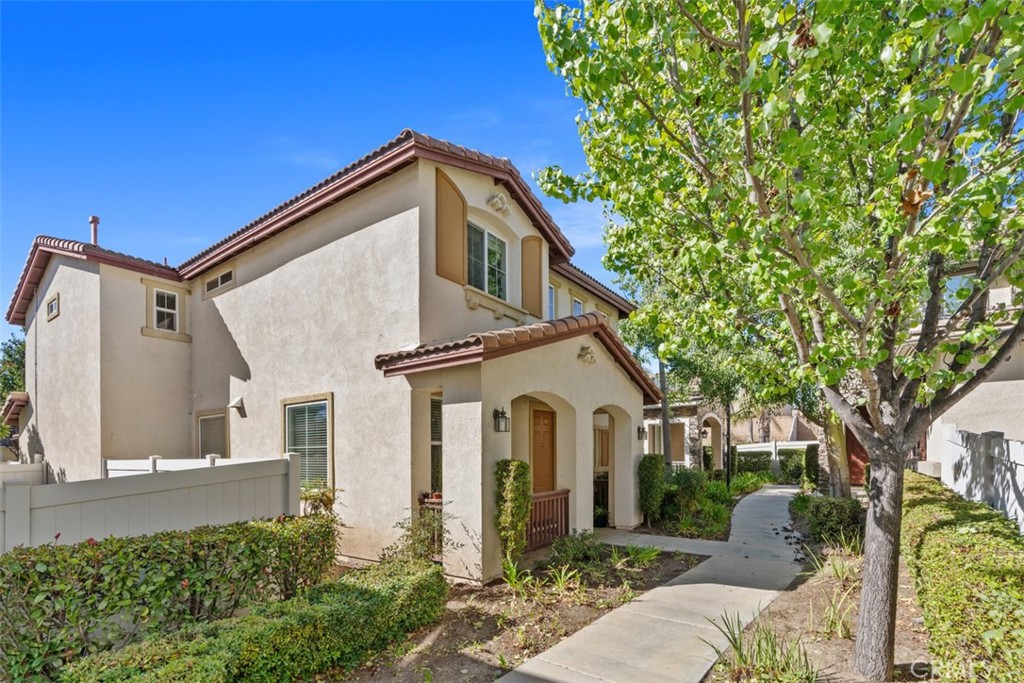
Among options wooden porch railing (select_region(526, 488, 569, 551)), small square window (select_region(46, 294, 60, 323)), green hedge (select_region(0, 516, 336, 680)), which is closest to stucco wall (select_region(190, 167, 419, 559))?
wooden porch railing (select_region(526, 488, 569, 551))

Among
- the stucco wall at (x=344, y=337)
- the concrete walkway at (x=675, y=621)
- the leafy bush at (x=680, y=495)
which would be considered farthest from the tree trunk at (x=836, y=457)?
the stucco wall at (x=344, y=337)

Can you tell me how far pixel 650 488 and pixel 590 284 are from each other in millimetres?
6798

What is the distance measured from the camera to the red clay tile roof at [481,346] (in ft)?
28.7

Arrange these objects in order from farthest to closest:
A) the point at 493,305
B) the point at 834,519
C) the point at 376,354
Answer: the point at 493,305 → the point at 834,519 → the point at 376,354

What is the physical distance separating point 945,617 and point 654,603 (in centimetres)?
372

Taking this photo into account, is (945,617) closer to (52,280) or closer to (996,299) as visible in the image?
(996,299)

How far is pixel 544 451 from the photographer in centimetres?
1270

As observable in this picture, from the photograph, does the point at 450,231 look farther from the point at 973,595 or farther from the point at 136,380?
the point at 136,380

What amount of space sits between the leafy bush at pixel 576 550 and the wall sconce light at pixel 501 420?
8.17ft

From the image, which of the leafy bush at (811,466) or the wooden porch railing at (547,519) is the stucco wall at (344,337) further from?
the leafy bush at (811,466)

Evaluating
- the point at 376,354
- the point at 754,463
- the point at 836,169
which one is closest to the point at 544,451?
A: the point at 376,354

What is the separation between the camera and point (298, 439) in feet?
39.2

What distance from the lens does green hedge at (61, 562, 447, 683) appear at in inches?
180

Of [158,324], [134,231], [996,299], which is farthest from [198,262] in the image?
[996,299]
